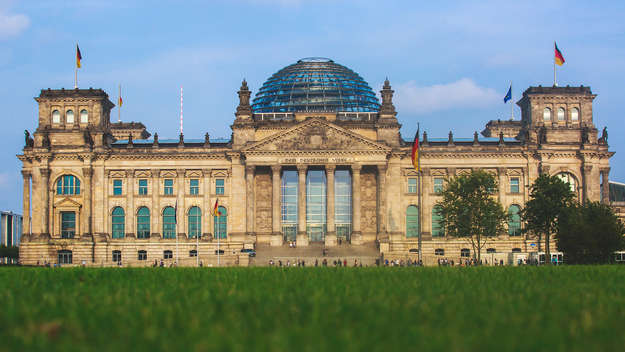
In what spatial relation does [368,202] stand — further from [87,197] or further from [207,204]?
[87,197]

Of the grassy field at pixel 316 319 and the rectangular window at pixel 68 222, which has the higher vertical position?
the rectangular window at pixel 68 222

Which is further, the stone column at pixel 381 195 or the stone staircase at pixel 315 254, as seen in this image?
the stone column at pixel 381 195

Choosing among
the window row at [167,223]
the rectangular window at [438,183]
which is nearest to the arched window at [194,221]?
the window row at [167,223]

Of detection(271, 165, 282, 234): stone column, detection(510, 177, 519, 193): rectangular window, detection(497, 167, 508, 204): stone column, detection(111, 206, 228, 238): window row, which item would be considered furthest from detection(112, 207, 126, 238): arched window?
detection(510, 177, 519, 193): rectangular window

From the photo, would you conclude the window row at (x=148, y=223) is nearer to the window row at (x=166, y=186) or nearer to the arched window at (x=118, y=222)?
the arched window at (x=118, y=222)

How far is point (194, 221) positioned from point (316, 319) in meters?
90.1

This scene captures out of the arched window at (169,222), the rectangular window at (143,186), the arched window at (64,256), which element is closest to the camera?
the arched window at (64,256)

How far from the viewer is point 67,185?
101062 mm

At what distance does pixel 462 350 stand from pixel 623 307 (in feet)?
24.7

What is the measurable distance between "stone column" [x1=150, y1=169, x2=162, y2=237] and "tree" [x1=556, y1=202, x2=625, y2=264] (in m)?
53.8

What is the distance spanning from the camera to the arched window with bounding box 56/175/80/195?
101m

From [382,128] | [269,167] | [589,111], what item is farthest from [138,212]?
[589,111]

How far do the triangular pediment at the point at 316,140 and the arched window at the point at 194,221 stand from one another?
11497 mm

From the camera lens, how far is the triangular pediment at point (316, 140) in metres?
96.6
